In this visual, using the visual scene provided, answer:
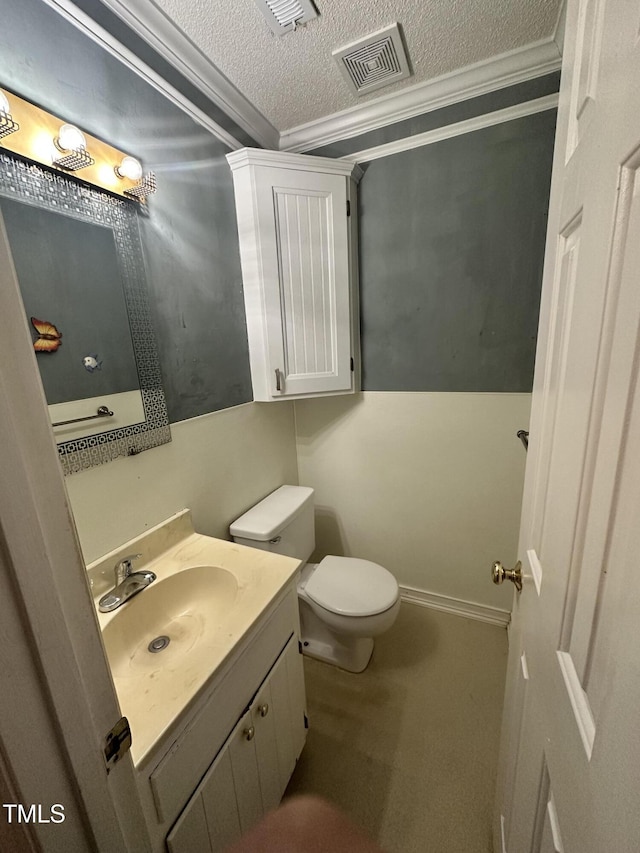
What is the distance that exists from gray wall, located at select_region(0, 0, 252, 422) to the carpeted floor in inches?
54.7

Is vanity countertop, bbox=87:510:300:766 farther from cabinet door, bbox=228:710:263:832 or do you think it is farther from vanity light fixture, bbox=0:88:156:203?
vanity light fixture, bbox=0:88:156:203

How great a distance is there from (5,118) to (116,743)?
1241mm

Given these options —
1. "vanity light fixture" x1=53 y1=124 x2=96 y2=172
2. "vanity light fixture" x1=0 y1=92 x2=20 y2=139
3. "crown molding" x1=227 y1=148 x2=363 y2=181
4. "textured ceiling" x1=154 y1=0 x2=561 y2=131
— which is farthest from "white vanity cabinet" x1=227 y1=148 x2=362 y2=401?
"vanity light fixture" x1=0 y1=92 x2=20 y2=139

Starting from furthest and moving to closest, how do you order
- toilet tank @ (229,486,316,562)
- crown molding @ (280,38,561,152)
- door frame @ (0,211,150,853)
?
1. toilet tank @ (229,486,316,562)
2. crown molding @ (280,38,561,152)
3. door frame @ (0,211,150,853)

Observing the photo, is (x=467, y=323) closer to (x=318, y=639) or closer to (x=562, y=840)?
(x=562, y=840)

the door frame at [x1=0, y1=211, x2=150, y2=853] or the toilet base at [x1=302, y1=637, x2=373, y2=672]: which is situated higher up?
the door frame at [x1=0, y1=211, x2=150, y2=853]

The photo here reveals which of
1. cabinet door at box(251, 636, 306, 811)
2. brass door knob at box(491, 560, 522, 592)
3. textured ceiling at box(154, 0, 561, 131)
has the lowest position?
cabinet door at box(251, 636, 306, 811)

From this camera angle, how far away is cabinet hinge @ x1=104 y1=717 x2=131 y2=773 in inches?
17.1

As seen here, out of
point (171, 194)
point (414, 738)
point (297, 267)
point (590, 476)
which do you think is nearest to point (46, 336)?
point (171, 194)

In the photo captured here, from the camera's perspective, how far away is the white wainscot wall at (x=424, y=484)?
5.37ft

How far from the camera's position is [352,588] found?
1.51 m

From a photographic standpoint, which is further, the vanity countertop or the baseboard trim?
the baseboard trim

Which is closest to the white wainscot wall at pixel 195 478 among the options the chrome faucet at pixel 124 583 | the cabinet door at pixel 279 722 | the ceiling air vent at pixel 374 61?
the chrome faucet at pixel 124 583

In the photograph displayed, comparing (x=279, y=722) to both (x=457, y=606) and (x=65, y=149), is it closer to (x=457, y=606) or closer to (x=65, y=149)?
(x=457, y=606)
